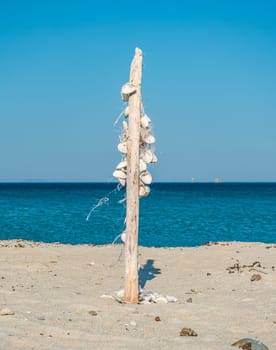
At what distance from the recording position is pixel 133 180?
35.0 ft

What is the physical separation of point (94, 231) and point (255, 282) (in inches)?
791

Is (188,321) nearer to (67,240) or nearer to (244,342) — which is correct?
(244,342)

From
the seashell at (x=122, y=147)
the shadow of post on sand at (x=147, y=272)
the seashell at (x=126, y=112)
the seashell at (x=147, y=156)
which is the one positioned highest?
the seashell at (x=126, y=112)

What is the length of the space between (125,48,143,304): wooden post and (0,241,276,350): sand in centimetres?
47

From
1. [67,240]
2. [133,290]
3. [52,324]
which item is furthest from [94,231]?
[52,324]

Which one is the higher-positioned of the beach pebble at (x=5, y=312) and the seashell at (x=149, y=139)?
the seashell at (x=149, y=139)

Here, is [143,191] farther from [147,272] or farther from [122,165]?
[147,272]

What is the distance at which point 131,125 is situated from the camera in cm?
1067

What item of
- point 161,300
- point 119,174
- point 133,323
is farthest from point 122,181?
point 133,323

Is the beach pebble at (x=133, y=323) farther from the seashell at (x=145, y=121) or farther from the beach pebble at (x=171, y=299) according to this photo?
the seashell at (x=145, y=121)

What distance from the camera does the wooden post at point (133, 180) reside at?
1063 centimetres

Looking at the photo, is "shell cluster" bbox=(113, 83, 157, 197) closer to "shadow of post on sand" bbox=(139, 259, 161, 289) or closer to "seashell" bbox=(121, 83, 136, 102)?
"seashell" bbox=(121, 83, 136, 102)

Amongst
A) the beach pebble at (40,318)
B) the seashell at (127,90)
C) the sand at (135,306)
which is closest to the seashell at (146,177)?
the seashell at (127,90)

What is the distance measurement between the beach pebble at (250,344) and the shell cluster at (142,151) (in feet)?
13.1
